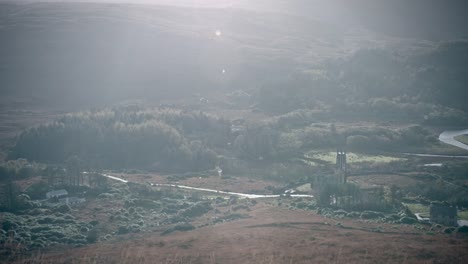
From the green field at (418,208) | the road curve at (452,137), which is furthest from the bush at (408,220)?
the road curve at (452,137)

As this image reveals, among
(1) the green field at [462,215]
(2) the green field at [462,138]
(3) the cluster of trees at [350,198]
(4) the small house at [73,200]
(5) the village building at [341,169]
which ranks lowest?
(4) the small house at [73,200]

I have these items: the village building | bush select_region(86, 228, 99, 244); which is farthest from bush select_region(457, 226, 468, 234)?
bush select_region(86, 228, 99, 244)

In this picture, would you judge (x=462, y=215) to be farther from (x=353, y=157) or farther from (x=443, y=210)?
(x=353, y=157)

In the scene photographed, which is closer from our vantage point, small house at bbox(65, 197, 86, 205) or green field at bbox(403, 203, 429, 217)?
green field at bbox(403, 203, 429, 217)

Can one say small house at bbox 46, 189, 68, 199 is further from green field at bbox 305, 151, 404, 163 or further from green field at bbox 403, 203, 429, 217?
green field at bbox 305, 151, 404, 163

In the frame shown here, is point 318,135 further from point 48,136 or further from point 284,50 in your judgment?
point 284,50

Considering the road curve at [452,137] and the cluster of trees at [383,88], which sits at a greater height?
the cluster of trees at [383,88]

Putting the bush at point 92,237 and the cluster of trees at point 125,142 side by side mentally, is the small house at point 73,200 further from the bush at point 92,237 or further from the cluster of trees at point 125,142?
the cluster of trees at point 125,142
